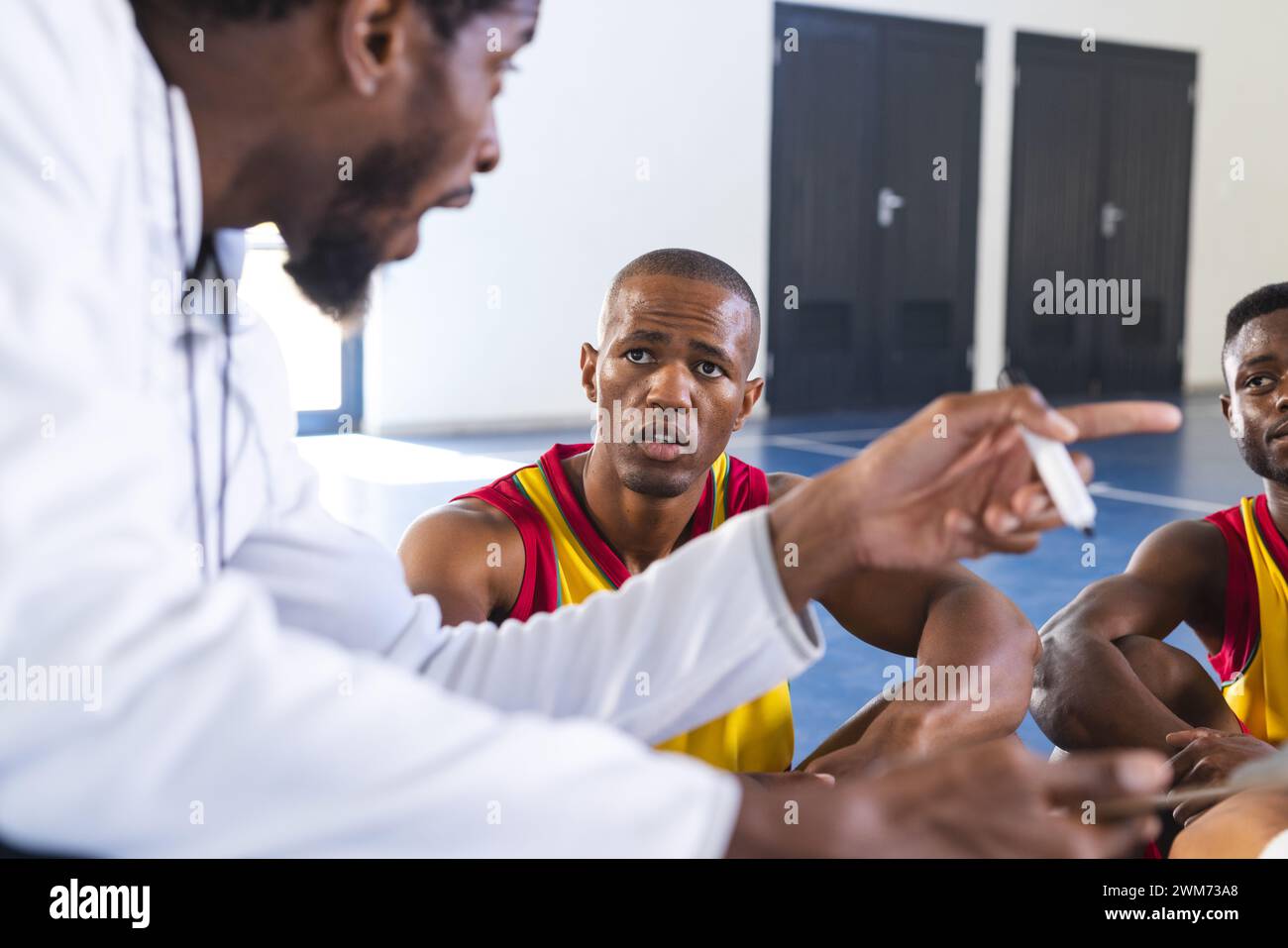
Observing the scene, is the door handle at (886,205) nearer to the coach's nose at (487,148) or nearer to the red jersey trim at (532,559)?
the red jersey trim at (532,559)

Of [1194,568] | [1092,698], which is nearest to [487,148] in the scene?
[1092,698]

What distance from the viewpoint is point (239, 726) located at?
0.63m

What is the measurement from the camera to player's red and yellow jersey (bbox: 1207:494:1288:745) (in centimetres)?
202

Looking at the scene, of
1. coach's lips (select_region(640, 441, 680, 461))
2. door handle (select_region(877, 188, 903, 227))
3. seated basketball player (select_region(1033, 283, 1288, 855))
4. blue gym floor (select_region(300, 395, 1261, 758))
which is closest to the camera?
coach's lips (select_region(640, 441, 680, 461))

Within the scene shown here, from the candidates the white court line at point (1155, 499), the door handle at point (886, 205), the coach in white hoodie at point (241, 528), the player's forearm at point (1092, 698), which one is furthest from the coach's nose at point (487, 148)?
the door handle at point (886, 205)

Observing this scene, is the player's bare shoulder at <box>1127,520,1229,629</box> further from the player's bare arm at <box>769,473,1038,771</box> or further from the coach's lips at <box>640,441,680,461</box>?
the coach's lips at <box>640,441,680,461</box>

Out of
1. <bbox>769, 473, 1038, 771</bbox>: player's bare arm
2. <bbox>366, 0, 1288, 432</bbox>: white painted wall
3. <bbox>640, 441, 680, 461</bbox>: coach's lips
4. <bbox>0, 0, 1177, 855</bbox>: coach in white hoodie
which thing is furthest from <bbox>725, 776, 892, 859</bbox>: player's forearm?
<bbox>366, 0, 1288, 432</bbox>: white painted wall

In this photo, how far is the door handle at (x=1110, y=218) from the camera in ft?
31.3

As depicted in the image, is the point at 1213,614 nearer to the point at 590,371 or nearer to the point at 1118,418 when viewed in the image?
the point at 590,371

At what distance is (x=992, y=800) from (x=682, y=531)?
1.20 meters

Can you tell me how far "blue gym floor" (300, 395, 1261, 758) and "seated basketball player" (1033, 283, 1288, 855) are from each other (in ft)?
2.27

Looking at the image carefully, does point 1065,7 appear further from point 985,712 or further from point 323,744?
point 323,744

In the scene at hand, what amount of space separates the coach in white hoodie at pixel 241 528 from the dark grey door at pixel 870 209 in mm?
7289

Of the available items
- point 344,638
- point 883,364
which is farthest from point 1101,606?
A: point 883,364
